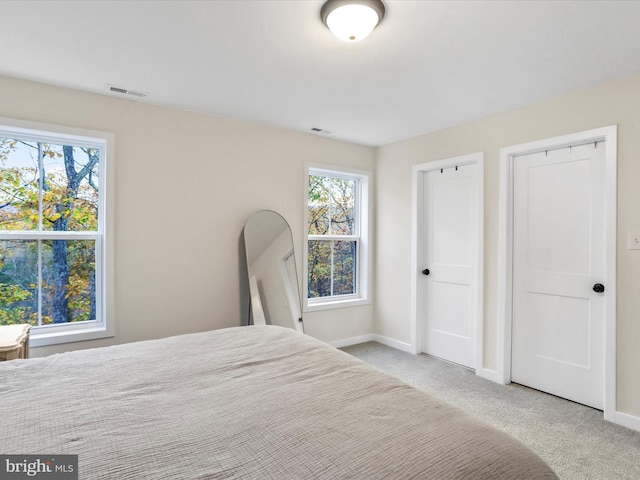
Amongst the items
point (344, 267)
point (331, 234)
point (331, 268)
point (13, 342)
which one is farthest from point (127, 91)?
point (344, 267)

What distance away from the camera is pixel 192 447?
0.93 metres

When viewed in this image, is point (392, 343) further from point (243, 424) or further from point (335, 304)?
point (243, 424)

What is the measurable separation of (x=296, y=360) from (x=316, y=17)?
1.69 metres

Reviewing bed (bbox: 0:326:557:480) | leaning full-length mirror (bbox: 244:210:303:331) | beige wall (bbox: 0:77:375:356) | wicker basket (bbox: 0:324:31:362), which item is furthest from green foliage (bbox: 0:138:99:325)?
bed (bbox: 0:326:557:480)

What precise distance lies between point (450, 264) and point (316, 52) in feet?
8.20

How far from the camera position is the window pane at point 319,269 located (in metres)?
4.10

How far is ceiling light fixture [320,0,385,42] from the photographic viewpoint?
168 centimetres

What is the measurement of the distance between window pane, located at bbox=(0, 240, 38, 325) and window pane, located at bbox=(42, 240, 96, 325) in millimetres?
60

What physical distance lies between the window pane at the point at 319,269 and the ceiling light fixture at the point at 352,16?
2.53 metres

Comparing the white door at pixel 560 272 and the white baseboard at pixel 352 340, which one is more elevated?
the white door at pixel 560 272

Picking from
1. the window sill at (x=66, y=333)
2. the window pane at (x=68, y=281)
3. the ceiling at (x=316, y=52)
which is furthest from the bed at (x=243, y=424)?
the ceiling at (x=316, y=52)

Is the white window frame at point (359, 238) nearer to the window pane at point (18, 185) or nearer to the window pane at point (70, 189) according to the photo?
the window pane at point (70, 189)

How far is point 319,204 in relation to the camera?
13.8 ft

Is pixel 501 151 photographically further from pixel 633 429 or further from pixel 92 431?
pixel 92 431
